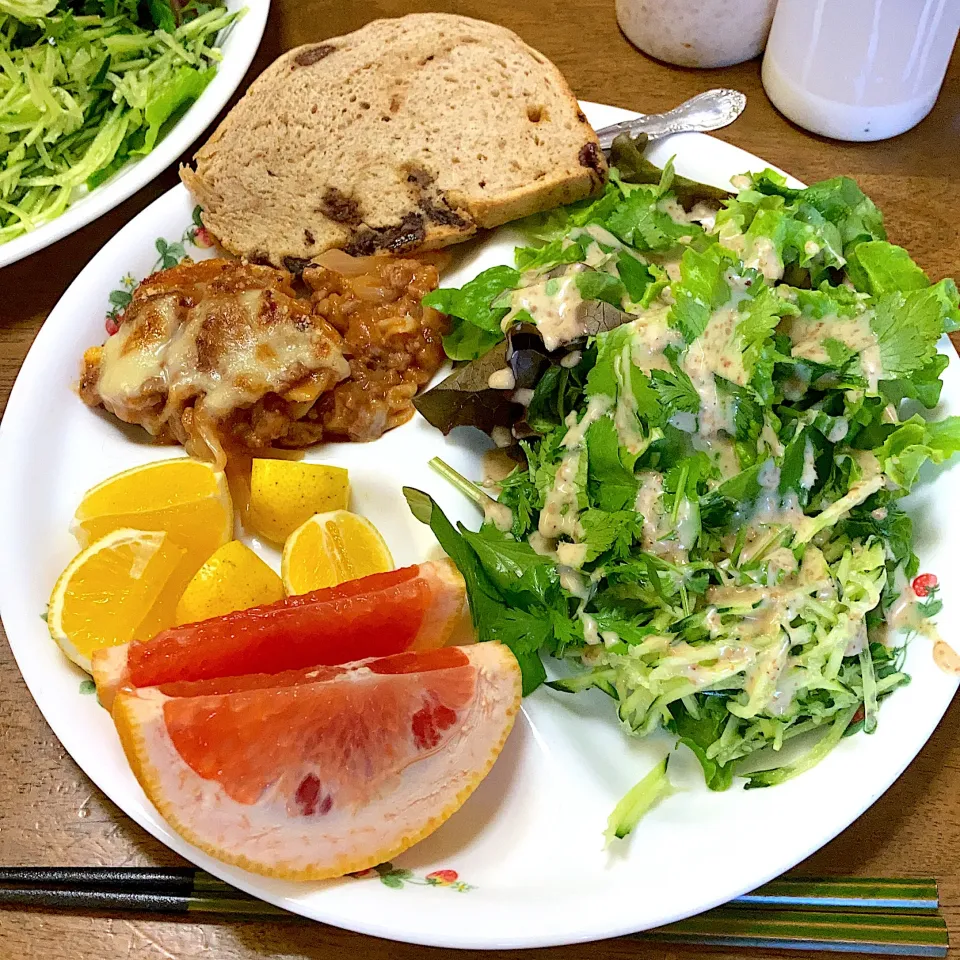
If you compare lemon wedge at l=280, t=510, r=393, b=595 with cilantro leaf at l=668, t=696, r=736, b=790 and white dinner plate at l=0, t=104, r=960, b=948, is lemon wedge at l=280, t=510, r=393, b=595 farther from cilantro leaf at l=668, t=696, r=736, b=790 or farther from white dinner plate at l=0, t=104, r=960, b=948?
cilantro leaf at l=668, t=696, r=736, b=790

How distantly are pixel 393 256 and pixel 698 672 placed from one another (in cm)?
121

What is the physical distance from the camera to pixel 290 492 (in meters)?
1.63

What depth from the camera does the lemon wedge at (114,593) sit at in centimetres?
145

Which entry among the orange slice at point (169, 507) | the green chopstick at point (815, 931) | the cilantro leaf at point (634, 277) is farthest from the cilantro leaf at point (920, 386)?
the orange slice at point (169, 507)

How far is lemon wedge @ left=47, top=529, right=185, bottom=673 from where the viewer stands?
145 centimetres

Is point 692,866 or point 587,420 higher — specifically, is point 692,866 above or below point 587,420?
below

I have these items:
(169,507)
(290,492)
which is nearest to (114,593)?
(169,507)

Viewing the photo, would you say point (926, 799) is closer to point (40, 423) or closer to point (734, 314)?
point (734, 314)

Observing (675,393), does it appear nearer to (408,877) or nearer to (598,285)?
(598,285)

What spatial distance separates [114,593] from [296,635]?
1.26 feet

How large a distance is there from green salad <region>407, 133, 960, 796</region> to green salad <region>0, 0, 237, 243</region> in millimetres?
1207

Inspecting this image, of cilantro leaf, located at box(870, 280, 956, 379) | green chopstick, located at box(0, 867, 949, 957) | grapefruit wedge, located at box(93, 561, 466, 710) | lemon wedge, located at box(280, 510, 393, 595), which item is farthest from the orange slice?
cilantro leaf, located at box(870, 280, 956, 379)

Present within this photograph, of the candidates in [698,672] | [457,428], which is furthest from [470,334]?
[698,672]

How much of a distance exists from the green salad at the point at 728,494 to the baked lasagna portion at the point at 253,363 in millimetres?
304
